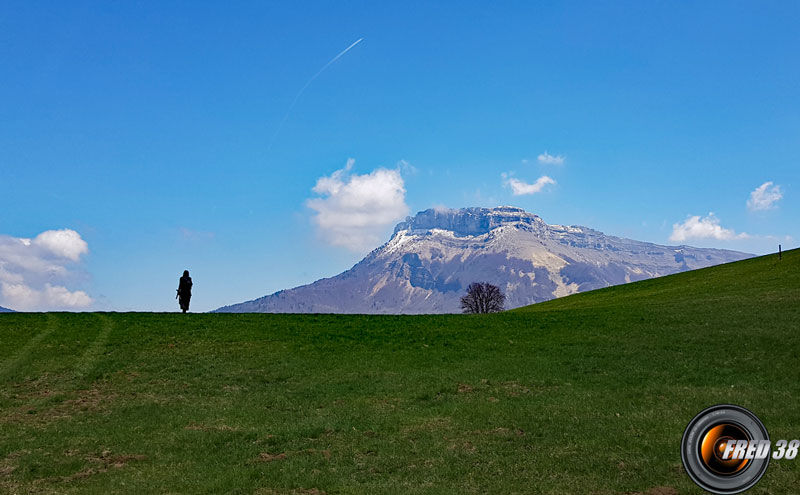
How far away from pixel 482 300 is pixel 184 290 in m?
117

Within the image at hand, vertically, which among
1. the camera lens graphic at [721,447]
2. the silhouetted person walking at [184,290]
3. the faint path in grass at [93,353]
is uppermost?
the silhouetted person walking at [184,290]

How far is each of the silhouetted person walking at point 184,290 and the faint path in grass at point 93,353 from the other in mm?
9075

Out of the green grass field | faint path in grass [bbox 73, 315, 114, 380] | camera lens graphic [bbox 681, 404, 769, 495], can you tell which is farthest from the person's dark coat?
camera lens graphic [bbox 681, 404, 769, 495]

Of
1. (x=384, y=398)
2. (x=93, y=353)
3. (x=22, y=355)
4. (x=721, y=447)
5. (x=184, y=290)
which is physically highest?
(x=184, y=290)

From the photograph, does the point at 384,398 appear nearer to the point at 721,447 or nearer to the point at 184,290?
the point at 721,447

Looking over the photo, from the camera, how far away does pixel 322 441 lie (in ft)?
67.3

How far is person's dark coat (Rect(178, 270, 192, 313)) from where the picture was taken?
172 feet

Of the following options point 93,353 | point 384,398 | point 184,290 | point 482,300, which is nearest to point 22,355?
point 93,353

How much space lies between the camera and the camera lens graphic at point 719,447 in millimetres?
13062

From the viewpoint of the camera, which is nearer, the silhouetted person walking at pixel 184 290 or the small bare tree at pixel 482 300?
the silhouetted person walking at pixel 184 290

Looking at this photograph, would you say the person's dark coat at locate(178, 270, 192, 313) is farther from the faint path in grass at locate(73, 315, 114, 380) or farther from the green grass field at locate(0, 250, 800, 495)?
the faint path in grass at locate(73, 315, 114, 380)

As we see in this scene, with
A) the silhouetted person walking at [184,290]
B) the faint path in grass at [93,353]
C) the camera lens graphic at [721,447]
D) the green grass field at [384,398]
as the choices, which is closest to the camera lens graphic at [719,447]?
the camera lens graphic at [721,447]

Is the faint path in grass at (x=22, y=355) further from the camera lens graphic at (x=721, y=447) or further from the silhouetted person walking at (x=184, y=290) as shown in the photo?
the camera lens graphic at (x=721, y=447)

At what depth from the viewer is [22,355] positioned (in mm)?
34344
